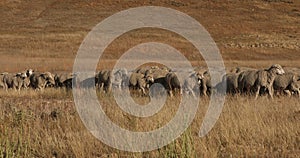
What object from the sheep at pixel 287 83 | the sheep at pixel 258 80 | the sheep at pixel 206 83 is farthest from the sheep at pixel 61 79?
the sheep at pixel 287 83

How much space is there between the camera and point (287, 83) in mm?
16859

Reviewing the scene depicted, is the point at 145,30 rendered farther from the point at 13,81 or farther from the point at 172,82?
the point at 172,82

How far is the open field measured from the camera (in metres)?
7.69

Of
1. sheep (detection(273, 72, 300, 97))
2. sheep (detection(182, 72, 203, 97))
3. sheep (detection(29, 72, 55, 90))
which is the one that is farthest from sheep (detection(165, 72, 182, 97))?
sheep (detection(29, 72, 55, 90))

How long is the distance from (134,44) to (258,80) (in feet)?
148

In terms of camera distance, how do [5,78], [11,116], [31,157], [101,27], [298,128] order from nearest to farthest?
[31,157] < [298,128] < [11,116] < [5,78] < [101,27]

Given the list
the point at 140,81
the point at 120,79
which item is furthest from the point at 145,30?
the point at 140,81

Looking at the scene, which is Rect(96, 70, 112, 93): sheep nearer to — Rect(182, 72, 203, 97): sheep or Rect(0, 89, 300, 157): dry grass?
Rect(182, 72, 203, 97): sheep

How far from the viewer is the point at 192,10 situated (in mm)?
82312

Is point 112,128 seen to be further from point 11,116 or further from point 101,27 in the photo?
point 101,27

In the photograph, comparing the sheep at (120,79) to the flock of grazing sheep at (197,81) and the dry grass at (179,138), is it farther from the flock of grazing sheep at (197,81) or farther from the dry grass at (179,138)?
the dry grass at (179,138)

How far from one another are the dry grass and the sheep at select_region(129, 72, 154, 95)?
8854mm

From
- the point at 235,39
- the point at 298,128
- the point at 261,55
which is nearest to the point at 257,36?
the point at 235,39

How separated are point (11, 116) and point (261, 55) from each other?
159 ft
